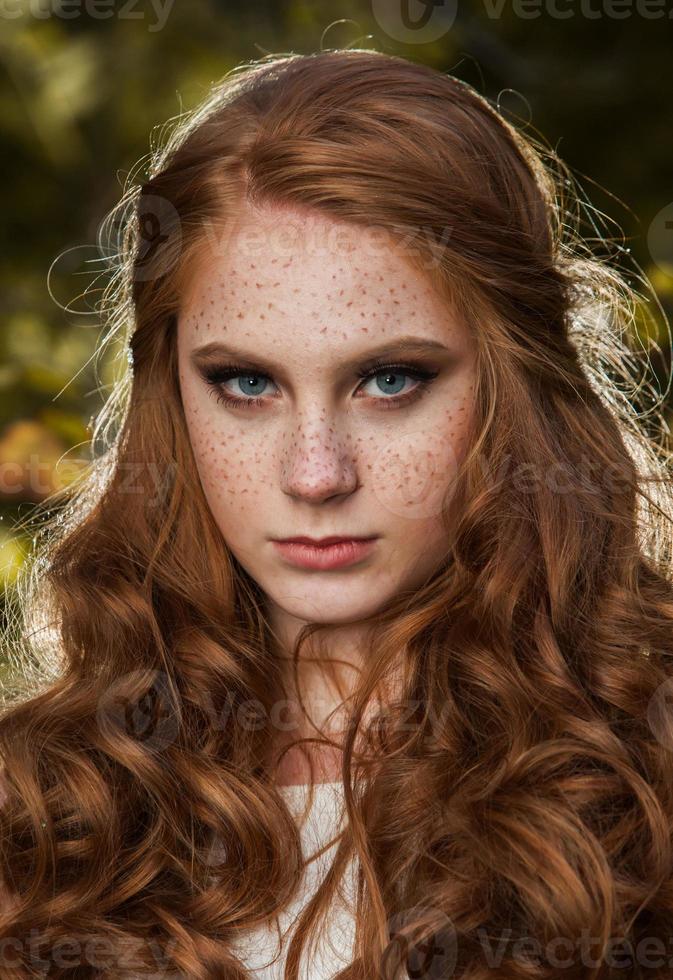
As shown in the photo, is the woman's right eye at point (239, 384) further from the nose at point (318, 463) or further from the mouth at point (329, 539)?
the mouth at point (329, 539)

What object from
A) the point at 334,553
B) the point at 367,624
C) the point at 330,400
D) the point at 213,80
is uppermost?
the point at 213,80

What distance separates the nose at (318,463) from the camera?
178cm

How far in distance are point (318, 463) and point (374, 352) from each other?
0.17 metres

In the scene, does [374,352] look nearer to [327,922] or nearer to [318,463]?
[318,463]

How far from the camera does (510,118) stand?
3.06m

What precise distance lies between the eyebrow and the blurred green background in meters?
0.93

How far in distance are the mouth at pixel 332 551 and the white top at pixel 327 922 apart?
1.16ft

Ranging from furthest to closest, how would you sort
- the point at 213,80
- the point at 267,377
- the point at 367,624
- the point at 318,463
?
the point at 213,80, the point at 367,624, the point at 267,377, the point at 318,463

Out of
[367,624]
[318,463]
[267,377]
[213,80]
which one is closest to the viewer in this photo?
[318,463]

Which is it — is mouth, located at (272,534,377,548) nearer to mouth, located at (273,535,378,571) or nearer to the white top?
mouth, located at (273,535,378,571)

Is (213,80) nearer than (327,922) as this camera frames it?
No

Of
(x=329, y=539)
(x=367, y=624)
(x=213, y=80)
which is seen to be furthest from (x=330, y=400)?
(x=213, y=80)

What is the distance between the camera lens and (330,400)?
182cm

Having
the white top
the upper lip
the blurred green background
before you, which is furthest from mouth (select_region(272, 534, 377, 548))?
the blurred green background
